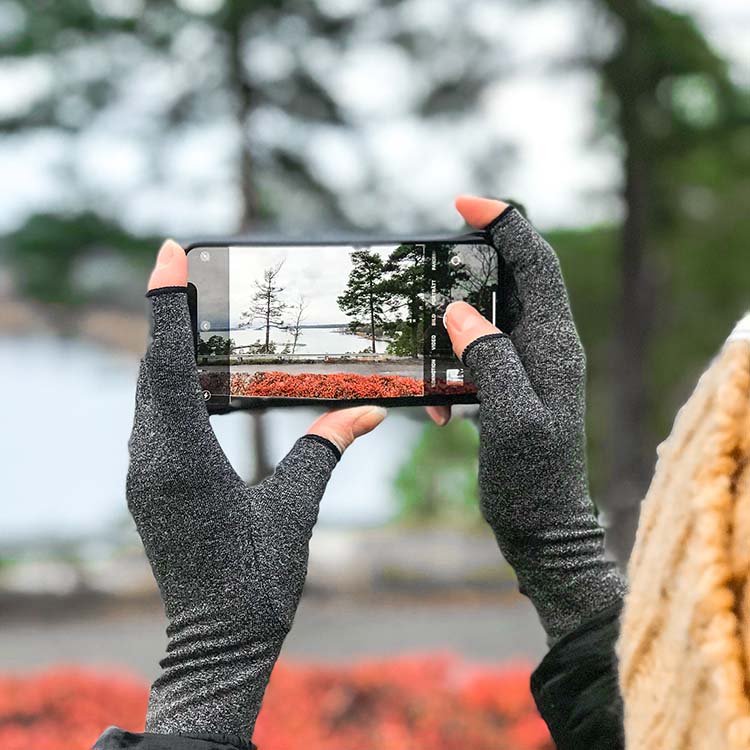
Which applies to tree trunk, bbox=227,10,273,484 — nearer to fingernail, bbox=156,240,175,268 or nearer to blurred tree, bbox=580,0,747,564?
blurred tree, bbox=580,0,747,564

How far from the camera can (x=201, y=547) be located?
0.89 m

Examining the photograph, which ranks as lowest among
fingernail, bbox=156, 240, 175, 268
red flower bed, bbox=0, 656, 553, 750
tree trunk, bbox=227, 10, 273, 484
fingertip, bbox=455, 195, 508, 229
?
red flower bed, bbox=0, 656, 553, 750

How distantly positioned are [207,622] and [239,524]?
96 millimetres

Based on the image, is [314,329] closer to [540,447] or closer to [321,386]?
[321,386]

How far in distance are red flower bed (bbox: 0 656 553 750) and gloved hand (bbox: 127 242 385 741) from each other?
253 cm

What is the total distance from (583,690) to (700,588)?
22.6 inches

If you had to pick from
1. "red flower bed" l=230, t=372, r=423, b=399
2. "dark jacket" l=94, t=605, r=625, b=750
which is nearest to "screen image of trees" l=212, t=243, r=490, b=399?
"red flower bed" l=230, t=372, r=423, b=399

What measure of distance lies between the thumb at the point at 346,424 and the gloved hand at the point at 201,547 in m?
0.09

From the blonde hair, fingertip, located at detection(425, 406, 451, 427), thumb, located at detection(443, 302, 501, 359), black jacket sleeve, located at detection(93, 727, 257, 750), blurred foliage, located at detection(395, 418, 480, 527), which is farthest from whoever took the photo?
blurred foliage, located at detection(395, 418, 480, 527)

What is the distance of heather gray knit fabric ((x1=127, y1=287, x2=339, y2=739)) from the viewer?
89cm

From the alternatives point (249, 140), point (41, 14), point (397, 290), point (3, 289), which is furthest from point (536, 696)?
point (3, 289)

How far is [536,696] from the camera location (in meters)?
1.02

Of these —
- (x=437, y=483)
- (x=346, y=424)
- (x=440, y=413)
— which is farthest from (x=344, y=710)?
(x=437, y=483)

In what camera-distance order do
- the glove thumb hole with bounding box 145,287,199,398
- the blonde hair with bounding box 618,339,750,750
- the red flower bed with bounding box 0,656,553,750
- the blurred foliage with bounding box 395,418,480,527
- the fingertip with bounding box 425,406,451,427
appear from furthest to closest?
the blurred foliage with bounding box 395,418,480,527 → the red flower bed with bounding box 0,656,553,750 → the fingertip with bounding box 425,406,451,427 → the glove thumb hole with bounding box 145,287,199,398 → the blonde hair with bounding box 618,339,750,750
